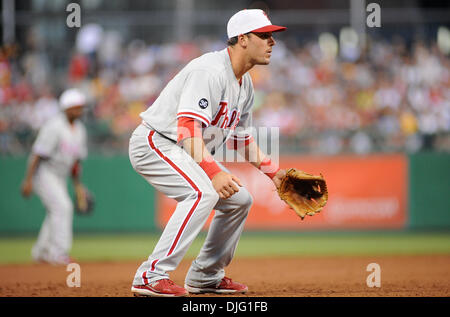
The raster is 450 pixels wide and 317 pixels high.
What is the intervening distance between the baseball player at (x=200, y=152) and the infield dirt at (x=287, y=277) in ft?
1.69

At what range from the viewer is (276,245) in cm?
1104

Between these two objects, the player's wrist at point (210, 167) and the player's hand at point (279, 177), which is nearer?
the player's wrist at point (210, 167)

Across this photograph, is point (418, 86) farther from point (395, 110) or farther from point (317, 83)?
point (317, 83)

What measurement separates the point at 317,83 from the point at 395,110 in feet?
6.44

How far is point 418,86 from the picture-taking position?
44.5 ft

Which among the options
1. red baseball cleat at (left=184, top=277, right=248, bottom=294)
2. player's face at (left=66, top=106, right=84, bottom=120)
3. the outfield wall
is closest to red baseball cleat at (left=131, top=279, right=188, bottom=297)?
red baseball cleat at (left=184, top=277, right=248, bottom=294)

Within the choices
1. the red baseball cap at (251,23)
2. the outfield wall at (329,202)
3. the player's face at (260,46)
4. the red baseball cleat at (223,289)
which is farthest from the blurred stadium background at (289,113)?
the red baseball cap at (251,23)

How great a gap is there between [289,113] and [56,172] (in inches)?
235

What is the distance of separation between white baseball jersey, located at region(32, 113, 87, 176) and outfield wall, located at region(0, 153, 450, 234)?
314 cm

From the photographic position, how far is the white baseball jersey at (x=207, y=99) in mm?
4859

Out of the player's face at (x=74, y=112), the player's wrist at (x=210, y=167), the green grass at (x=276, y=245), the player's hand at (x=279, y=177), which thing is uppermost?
the player's face at (x=74, y=112)

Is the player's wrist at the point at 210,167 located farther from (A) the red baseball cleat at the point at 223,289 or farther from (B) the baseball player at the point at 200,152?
(A) the red baseball cleat at the point at 223,289

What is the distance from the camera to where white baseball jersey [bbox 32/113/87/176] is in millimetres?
8961

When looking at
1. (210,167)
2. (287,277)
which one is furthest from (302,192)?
(287,277)
